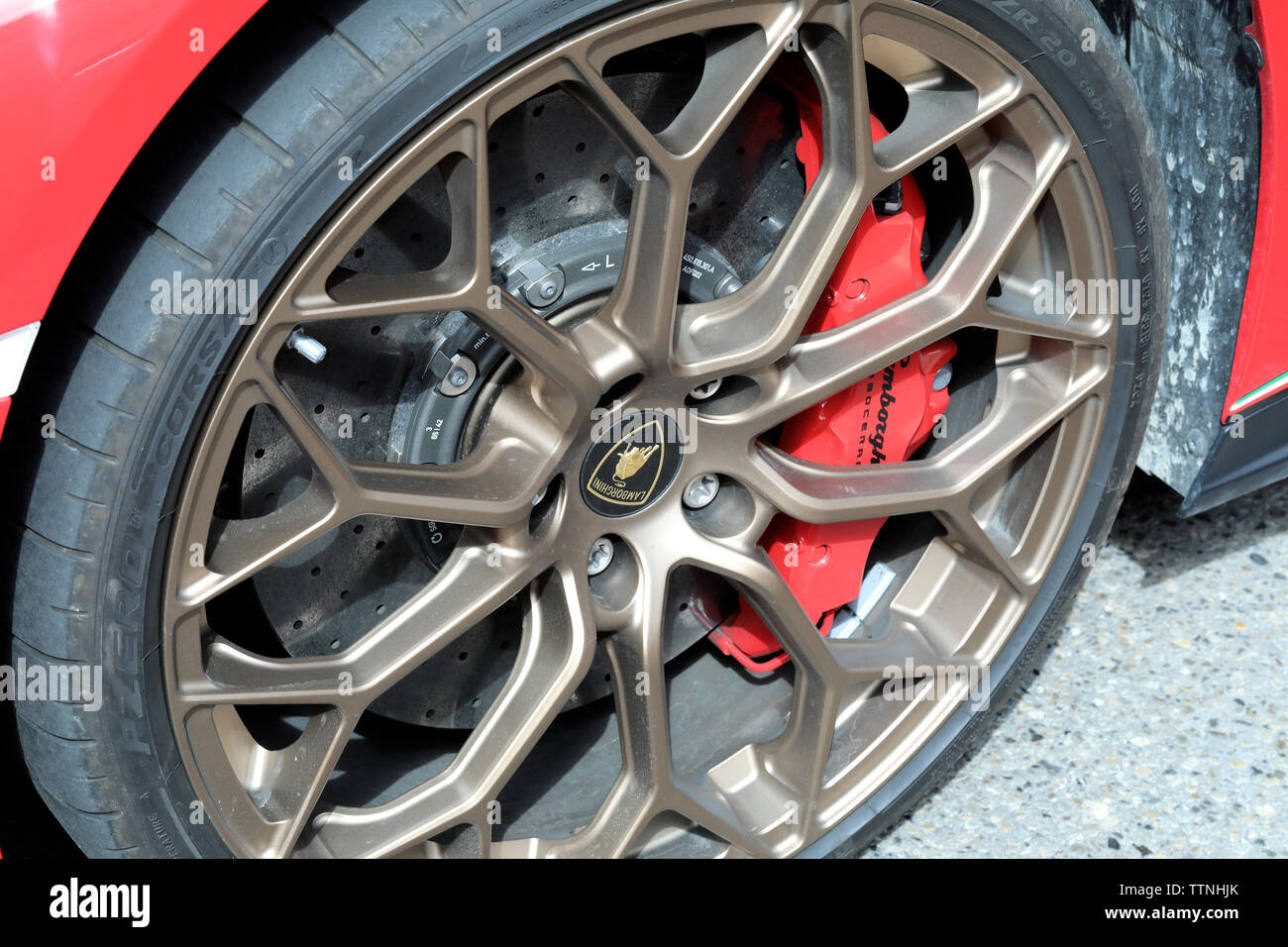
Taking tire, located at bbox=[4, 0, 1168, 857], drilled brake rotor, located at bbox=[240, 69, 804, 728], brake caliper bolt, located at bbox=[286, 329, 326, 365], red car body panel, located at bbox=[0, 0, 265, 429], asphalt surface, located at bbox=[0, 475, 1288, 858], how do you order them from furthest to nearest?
asphalt surface, located at bbox=[0, 475, 1288, 858] → drilled brake rotor, located at bbox=[240, 69, 804, 728] → brake caliper bolt, located at bbox=[286, 329, 326, 365] → tire, located at bbox=[4, 0, 1168, 857] → red car body panel, located at bbox=[0, 0, 265, 429]

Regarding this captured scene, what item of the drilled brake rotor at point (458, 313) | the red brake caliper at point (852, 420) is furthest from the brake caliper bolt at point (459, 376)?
the red brake caliper at point (852, 420)

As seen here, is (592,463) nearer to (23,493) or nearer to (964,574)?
(23,493)

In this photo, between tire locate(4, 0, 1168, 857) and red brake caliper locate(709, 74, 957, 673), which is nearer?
tire locate(4, 0, 1168, 857)

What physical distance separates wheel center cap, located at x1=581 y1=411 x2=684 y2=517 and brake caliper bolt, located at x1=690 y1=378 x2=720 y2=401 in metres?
0.05

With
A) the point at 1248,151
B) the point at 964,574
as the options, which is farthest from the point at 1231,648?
the point at 1248,151

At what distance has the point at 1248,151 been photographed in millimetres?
1641

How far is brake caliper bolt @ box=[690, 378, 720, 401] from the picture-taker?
149 cm

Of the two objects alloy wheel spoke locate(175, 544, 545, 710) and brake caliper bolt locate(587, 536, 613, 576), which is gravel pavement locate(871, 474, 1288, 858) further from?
alloy wheel spoke locate(175, 544, 545, 710)

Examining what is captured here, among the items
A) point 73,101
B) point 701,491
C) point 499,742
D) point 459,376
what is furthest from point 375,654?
point 73,101

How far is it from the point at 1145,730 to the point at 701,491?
933 millimetres

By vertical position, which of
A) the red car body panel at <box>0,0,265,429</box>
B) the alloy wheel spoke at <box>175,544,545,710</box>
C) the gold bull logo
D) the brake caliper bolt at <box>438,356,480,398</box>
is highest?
the red car body panel at <box>0,0,265,429</box>

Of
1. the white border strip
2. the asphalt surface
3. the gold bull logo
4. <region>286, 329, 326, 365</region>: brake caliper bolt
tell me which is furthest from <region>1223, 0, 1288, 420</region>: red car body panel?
the white border strip

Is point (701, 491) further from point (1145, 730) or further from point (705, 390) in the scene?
point (1145, 730)
